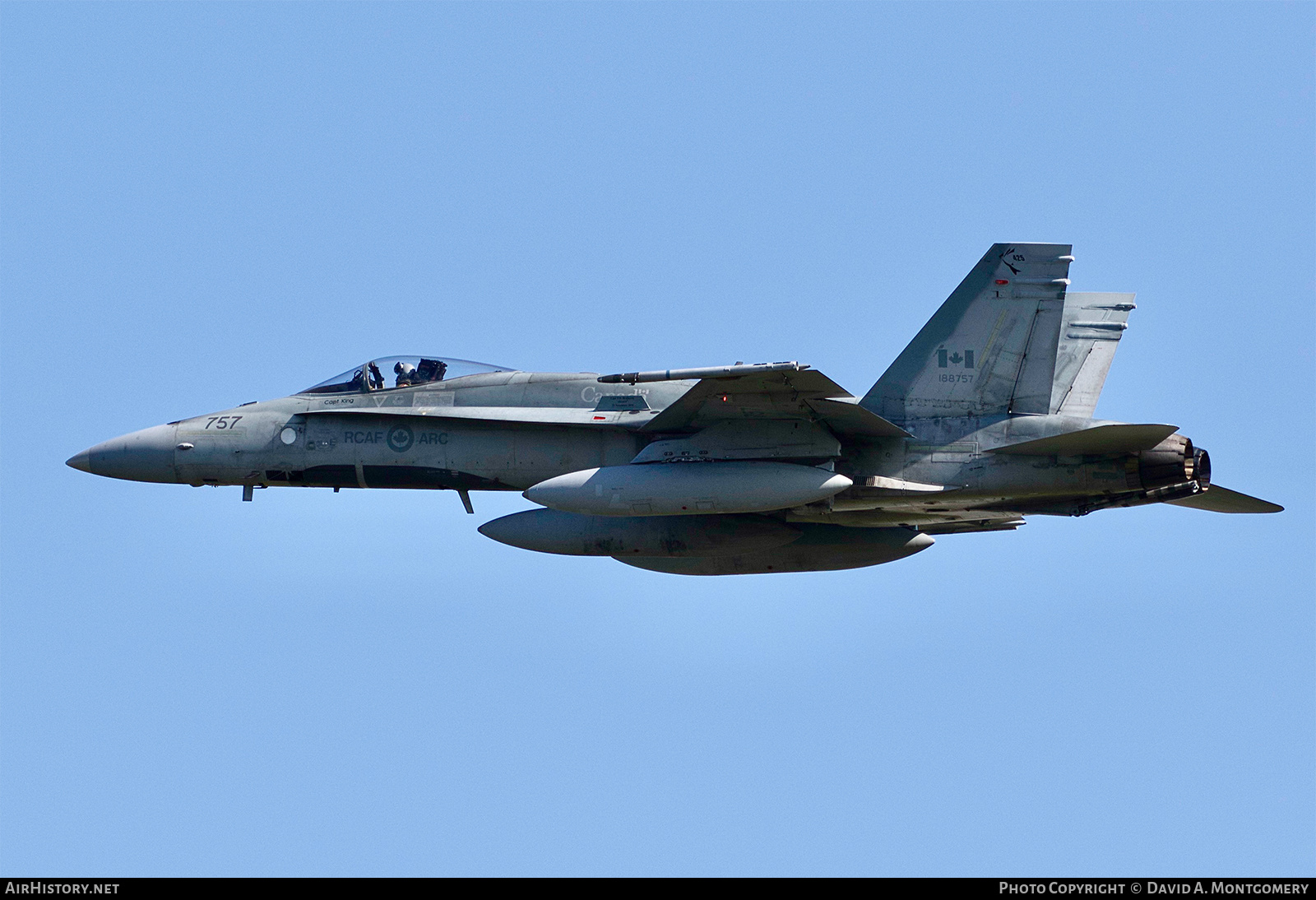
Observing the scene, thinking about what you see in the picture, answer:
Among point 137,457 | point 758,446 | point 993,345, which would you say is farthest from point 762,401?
point 137,457

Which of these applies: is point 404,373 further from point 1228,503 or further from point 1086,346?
point 1228,503

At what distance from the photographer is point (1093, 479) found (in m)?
20.8

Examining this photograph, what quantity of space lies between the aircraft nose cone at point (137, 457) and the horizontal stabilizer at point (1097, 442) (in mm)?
11518

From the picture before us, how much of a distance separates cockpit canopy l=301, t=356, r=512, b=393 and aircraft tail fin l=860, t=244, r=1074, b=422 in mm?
5838

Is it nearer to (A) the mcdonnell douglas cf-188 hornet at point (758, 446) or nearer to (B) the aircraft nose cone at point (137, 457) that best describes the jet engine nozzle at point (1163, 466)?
(A) the mcdonnell douglas cf-188 hornet at point (758, 446)

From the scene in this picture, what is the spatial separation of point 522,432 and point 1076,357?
820 centimetres

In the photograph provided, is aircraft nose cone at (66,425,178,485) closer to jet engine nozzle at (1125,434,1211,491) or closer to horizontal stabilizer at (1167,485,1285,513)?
jet engine nozzle at (1125,434,1211,491)

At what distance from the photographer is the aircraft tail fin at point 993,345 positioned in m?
21.3

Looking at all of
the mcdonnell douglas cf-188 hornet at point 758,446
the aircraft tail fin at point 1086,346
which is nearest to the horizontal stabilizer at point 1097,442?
the mcdonnell douglas cf-188 hornet at point 758,446

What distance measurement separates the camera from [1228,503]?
22906 millimetres
